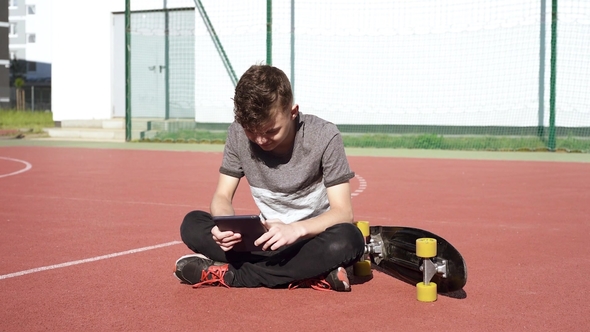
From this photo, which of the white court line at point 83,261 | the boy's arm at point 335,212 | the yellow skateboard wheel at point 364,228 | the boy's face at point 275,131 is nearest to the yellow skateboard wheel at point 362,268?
the yellow skateboard wheel at point 364,228

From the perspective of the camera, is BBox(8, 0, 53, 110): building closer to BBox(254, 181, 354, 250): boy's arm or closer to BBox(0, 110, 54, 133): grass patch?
BBox(0, 110, 54, 133): grass patch

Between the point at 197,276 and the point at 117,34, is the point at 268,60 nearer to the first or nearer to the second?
the point at 117,34

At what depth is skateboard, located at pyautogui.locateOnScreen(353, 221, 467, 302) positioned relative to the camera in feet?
14.9

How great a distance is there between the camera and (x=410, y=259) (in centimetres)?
488

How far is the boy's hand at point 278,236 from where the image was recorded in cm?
421

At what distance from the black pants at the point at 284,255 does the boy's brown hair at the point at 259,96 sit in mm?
764

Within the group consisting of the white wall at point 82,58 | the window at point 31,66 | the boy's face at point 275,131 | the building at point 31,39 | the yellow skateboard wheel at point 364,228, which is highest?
the building at point 31,39

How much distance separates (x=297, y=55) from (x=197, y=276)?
15739 millimetres

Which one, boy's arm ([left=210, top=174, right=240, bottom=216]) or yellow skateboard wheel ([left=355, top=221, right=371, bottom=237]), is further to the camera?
yellow skateboard wheel ([left=355, top=221, right=371, bottom=237])

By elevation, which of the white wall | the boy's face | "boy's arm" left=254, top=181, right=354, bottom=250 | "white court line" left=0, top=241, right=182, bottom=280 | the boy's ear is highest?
the white wall

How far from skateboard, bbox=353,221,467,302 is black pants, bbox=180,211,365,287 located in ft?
1.08

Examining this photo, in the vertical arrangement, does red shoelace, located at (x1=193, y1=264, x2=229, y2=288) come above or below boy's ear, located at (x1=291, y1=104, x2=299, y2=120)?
below

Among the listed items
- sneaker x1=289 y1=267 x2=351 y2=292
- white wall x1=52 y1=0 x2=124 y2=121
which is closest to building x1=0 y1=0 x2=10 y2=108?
white wall x1=52 y1=0 x2=124 y2=121

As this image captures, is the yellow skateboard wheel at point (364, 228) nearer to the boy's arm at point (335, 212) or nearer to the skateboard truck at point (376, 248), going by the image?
the skateboard truck at point (376, 248)
